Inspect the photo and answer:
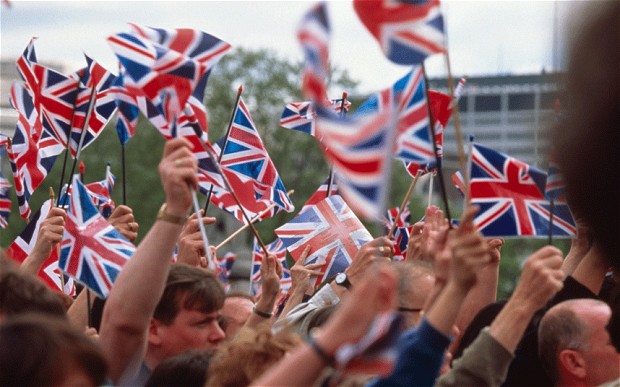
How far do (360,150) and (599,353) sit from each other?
193cm

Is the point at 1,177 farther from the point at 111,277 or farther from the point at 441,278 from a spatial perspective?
the point at 441,278

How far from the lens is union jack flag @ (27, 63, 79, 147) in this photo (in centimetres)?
721

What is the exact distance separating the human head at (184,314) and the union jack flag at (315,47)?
1871 mm

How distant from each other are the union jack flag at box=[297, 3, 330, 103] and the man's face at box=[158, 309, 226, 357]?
6.36ft

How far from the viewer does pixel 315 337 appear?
2.38 metres

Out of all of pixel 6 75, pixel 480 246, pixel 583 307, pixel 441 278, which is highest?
pixel 480 246

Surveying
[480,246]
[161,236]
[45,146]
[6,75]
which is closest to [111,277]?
[161,236]

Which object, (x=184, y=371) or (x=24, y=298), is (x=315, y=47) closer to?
(x=24, y=298)

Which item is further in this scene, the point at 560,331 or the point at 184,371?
the point at 560,331

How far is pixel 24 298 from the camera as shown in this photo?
11.1 feet

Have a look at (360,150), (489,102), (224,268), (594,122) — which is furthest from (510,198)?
(489,102)

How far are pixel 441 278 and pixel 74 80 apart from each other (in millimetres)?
4395

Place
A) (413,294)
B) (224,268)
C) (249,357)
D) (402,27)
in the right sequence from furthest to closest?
(224,268), (413,294), (402,27), (249,357)

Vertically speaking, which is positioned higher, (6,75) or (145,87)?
(145,87)
